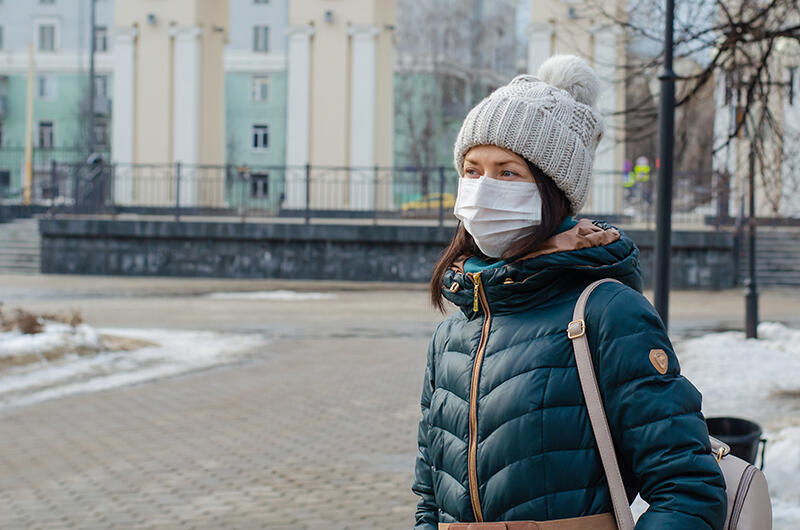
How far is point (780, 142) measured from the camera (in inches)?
347

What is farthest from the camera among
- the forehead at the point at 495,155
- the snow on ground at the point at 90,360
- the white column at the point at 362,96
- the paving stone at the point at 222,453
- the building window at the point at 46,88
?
the building window at the point at 46,88

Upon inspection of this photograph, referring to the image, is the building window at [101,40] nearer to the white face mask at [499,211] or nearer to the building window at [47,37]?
the building window at [47,37]

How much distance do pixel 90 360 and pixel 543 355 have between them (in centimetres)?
954

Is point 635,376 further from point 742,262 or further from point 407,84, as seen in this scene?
point 407,84

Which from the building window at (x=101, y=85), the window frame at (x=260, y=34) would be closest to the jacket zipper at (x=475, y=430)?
the window frame at (x=260, y=34)

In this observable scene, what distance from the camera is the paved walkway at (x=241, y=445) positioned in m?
5.56

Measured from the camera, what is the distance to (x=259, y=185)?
2725 cm

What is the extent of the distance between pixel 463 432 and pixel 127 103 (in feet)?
104

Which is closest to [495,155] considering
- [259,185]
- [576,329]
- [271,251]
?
[576,329]

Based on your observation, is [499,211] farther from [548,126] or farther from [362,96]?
[362,96]

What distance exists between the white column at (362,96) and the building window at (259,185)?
13.8 feet

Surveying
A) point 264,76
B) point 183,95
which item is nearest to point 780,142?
point 183,95

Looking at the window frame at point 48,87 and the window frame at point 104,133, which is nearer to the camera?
the window frame at point 48,87

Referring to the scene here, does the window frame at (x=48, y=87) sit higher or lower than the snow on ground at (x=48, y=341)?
higher
